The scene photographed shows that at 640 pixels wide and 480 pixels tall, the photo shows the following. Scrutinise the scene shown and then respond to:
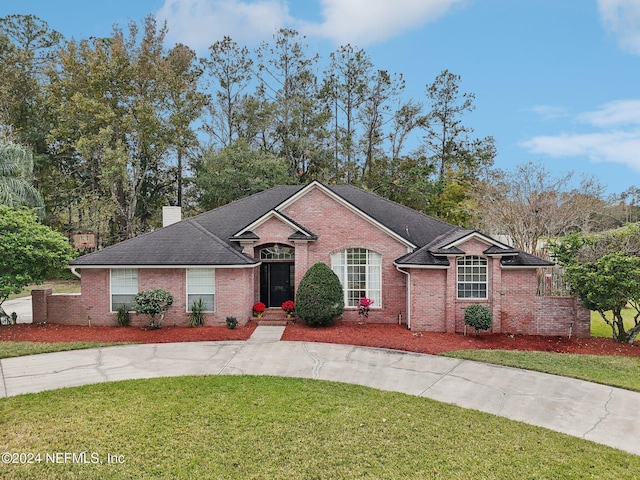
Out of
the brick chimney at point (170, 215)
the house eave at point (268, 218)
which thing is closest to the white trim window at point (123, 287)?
the house eave at point (268, 218)

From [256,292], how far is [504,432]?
440 inches

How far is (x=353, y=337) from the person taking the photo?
42.0 ft

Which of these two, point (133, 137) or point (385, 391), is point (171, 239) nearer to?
point (385, 391)

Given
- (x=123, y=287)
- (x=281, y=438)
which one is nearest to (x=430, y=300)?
(x=281, y=438)

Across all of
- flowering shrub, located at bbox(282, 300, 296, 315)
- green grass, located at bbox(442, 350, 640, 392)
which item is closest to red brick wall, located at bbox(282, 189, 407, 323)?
flowering shrub, located at bbox(282, 300, 296, 315)

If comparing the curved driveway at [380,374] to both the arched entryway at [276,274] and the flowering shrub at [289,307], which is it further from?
the arched entryway at [276,274]

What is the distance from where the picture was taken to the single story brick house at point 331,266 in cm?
1393

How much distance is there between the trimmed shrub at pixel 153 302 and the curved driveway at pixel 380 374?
5.88 feet

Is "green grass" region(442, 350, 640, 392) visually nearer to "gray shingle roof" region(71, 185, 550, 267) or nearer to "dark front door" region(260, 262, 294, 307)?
"gray shingle roof" region(71, 185, 550, 267)

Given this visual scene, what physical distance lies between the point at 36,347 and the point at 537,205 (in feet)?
75.5

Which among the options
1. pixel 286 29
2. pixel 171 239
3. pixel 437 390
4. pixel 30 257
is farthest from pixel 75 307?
pixel 286 29

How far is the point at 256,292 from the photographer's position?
16047mm

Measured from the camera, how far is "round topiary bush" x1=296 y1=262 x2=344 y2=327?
45.7ft

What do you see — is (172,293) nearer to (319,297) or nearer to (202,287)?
(202,287)
